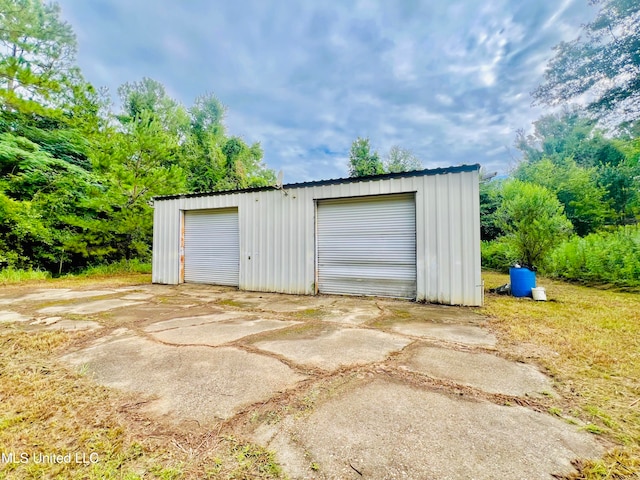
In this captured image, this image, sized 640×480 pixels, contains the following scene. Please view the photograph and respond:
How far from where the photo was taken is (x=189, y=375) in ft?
6.72

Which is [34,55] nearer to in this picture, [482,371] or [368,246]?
[368,246]

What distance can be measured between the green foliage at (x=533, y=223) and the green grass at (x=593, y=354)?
253 cm

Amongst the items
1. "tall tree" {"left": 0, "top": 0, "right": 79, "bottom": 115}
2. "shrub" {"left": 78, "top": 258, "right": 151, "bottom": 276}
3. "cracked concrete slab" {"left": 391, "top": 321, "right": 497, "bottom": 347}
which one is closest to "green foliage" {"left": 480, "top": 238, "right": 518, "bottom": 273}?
"cracked concrete slab" {"left": 391, "top": 321, "right": 497, "bottom": 347}

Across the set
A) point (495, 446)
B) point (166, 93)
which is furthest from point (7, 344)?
point (166, 93)

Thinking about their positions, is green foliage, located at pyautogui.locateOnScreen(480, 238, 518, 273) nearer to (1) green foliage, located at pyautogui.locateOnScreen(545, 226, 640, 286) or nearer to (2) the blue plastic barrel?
(1) green foliage, located at pyautogui.locateOnScreen(545, 226, 640, 286)

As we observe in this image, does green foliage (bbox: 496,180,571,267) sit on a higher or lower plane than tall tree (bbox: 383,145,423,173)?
lower

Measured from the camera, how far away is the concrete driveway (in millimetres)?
1212

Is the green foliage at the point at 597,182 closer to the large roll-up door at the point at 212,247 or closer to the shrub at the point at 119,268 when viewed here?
the large roll-up door at the point at 212,247

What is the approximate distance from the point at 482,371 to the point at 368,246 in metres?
3.76

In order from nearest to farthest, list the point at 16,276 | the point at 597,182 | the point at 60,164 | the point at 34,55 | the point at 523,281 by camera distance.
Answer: the point at 523,281
the point at 16,276
the point at 60,164
the point at 34,55
the point at 597,182

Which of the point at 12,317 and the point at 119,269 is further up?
the point at 119,269

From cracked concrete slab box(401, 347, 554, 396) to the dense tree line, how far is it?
10.5 m

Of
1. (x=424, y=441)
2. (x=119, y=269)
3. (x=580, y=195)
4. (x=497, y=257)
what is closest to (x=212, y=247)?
(x=119, y=269)

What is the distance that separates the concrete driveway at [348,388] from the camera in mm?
1212
